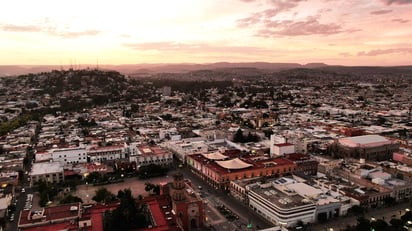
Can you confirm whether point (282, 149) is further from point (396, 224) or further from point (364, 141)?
point (396, 224)

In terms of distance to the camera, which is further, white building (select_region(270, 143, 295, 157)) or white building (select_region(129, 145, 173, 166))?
white building (select_region(270, 143, 295, 157))

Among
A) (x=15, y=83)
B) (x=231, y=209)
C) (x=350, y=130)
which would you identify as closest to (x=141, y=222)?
(x=231, y=209)

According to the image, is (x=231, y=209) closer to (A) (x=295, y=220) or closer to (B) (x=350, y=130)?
(A) (x=295, y=220)

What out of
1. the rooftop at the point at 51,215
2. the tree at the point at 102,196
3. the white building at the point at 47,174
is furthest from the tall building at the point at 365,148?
the white building at the point at 47,174

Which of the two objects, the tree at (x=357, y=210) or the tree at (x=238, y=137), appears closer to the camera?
the tree at (x=357, y=210)

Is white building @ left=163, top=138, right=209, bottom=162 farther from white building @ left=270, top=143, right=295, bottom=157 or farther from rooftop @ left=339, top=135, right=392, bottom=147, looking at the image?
rooftop @ left=339, top=135, right=392, bottom=147

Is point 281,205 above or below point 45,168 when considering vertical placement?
above

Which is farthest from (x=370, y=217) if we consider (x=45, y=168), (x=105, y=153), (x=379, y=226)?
(x=45, y=168)

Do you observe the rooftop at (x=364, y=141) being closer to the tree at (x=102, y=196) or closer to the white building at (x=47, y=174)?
the tree at (x=102, y=196)

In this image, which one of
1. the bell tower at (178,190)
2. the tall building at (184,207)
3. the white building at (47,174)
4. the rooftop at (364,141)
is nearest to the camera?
the tall building at (184,207)

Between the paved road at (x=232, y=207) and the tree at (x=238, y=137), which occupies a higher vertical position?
the tree at (x=238, y=137)

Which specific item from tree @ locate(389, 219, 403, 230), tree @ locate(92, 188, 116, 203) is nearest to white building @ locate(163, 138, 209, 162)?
tree @ locate(92, 188, 116, 203)
